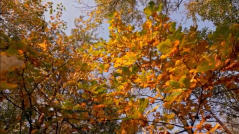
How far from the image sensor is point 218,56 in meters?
1.18

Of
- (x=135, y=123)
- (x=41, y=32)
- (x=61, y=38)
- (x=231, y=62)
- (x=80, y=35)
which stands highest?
(x=80, y=35)

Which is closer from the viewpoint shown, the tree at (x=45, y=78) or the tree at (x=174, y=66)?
the tree at (x=174, y=66)

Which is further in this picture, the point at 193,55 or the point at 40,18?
the point at 40,18

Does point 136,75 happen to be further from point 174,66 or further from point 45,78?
point 45,78

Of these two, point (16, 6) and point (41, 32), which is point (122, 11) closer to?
point (41, 32)

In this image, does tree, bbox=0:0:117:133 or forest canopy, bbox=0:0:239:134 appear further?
tree, bbox=0:0:117:133

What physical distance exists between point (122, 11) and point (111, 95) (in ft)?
16.1

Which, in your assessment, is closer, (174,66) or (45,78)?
(174,66)

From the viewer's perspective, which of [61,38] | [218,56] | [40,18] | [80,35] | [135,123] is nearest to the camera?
[218,56]

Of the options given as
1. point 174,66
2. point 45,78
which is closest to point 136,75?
point 174,66

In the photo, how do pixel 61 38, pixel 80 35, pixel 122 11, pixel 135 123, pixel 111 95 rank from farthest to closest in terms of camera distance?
pixel 80 35 < pixel 61 38 < pixel 122 11 < pixel 111 95 < pixel 135 123

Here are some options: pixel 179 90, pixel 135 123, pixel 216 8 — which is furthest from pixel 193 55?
pixel 216 8

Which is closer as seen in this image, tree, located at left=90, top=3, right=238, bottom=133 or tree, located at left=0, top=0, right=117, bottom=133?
tree, located at left=90, top=3, right=238, bottom=133

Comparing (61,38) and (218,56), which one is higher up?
(61,38)
